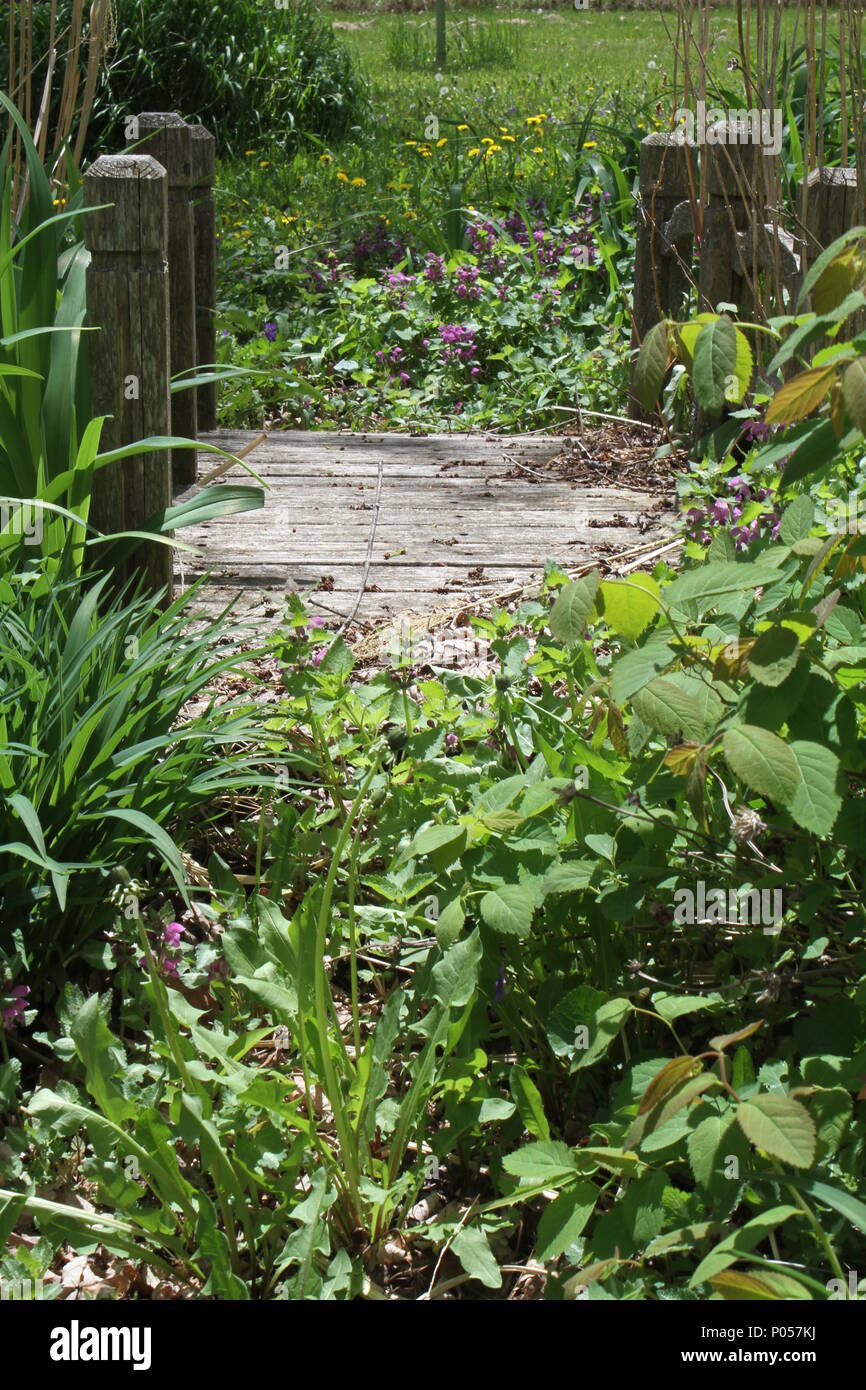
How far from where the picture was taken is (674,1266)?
1671mm

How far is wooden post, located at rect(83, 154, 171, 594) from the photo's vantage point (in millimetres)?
2844

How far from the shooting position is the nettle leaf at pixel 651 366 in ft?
4.92

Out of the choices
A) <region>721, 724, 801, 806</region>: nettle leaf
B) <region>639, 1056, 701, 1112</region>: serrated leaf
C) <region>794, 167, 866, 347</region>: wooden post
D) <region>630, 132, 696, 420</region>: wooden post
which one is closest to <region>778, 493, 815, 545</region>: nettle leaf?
<region>721, 724, 801, 806</region>: nettle leaf

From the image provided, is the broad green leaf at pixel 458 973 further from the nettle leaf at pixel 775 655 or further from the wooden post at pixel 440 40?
the wooden post at pixel 440 40

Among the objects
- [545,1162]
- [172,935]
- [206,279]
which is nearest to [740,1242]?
[545,1162]

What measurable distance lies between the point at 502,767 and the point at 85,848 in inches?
27.9

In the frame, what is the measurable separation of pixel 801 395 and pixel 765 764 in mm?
391

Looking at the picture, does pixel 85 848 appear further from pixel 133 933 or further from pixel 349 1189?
pixel 349 1189

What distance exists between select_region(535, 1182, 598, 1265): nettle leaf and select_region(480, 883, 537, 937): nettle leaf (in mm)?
316

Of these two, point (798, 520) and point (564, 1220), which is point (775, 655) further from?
point (564, 1220)

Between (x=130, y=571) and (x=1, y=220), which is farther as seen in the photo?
(x=130, y=571)

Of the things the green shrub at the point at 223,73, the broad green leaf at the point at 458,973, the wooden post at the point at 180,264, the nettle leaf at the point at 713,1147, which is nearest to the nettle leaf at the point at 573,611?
the broad green leaf at the point at 458,973

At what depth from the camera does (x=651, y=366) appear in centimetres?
152

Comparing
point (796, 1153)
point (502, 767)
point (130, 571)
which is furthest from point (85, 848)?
point (796, 1153)
